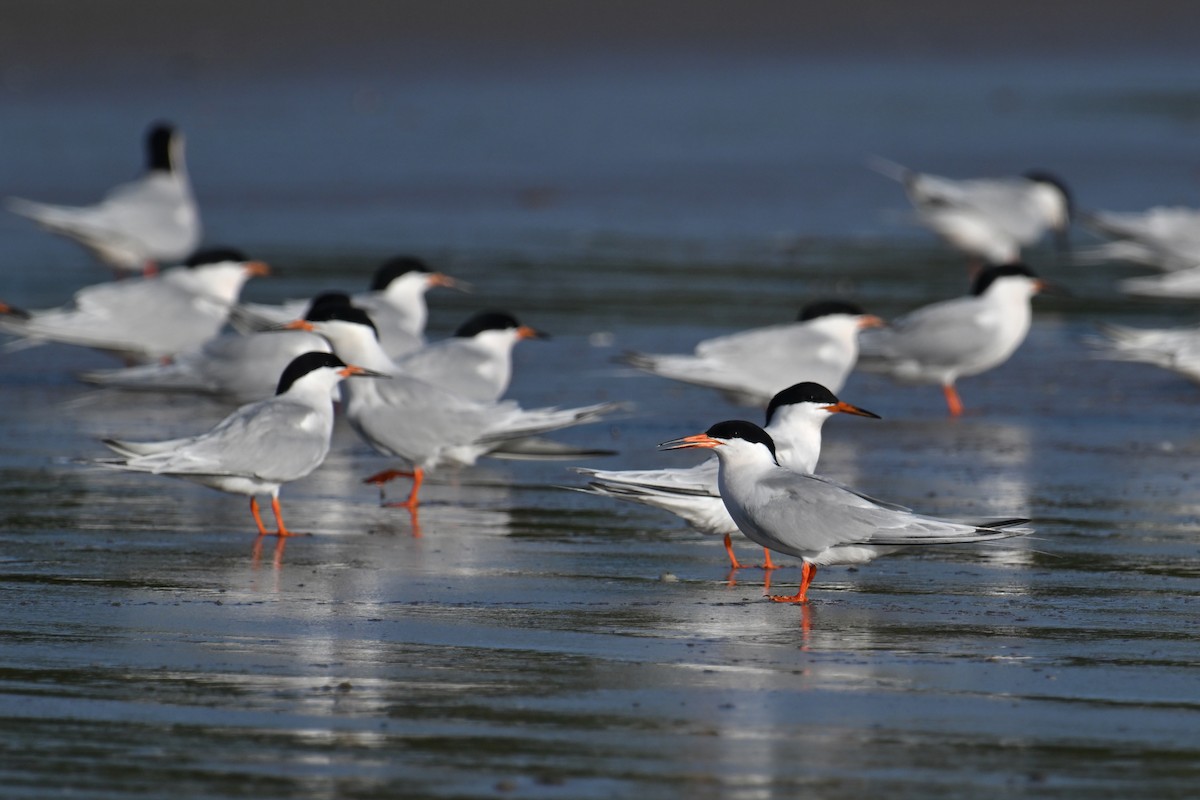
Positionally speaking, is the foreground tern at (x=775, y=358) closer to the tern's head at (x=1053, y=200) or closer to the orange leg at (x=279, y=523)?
the orange leg at (x=279, y=523)

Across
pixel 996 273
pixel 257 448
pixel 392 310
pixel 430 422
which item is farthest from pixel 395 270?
pixel 257 448

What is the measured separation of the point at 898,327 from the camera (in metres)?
9.41

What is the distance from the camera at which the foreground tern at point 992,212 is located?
45.5ft

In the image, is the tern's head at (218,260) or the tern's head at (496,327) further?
the tern's head at (218,260)

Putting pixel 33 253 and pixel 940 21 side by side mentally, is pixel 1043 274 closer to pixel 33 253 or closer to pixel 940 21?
pixel 33 253

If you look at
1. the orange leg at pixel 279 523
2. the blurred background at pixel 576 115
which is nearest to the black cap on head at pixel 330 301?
the orange leg at pixel 279 523

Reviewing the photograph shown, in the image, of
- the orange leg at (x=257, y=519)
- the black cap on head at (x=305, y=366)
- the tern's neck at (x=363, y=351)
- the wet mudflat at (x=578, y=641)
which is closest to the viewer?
the wet mudflat at (x=578, y=641)

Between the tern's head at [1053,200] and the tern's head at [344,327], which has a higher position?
the tern's head at [1053,200]

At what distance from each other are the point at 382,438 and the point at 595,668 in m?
2.64

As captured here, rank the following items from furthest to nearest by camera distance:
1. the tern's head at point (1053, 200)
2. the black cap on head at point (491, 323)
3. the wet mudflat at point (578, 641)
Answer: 1. the tern's head at point (1053, 200)
2. the black cap on head at point (491, 323)
3. the wet mudflat at point (578, 641)

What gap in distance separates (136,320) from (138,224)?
9.63 feet

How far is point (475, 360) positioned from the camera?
846 centimetres

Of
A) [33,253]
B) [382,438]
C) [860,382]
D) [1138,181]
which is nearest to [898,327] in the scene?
[860,382]

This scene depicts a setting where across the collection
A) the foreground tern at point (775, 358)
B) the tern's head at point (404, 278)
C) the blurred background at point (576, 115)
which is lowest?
the foreground tern at point (775, 358)
